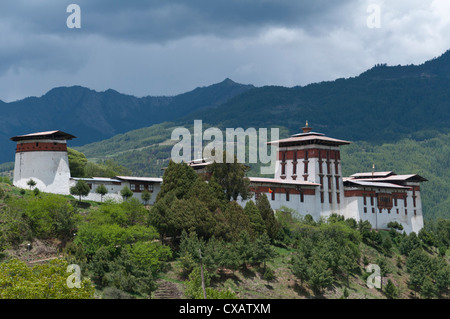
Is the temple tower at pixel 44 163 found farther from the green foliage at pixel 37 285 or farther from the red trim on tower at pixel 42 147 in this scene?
the green foliage at pixel 37 285

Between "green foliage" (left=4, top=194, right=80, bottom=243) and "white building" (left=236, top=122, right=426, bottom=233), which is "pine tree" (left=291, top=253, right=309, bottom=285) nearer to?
"white building" (left=236, top=122, right=426, bottom=233)

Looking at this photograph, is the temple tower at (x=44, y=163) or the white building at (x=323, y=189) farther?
the white building at (x=323, y=189)

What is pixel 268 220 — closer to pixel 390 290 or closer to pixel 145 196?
pixel 390 290

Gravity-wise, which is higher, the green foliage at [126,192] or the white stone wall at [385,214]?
the green foliage at [126,192]

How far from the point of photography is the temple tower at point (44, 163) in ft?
270

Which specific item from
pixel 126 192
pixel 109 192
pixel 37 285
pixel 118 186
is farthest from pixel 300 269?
pixel 37 285

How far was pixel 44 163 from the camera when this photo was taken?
A: 82875mm

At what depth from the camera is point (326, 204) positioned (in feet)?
305

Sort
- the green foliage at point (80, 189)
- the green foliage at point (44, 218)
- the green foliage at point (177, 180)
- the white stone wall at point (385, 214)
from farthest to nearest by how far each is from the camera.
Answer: the white stone wall at point (385, 214), the green foliage at point (80, 189), the green foliage at point (177, 180), the green foliage at point (44, 218)

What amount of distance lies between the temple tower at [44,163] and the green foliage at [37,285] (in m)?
41.0

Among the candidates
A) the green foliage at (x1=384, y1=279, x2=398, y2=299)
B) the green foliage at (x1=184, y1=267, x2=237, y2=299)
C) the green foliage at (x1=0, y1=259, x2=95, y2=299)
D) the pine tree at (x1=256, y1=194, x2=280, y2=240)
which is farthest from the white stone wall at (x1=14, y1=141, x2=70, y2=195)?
the green foliage at (x1=384, y1=279, x2=398, y2=299)

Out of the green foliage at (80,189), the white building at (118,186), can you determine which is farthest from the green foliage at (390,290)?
the green foliage at (80,189)

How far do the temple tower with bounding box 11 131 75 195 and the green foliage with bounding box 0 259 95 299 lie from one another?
41.0 meters
